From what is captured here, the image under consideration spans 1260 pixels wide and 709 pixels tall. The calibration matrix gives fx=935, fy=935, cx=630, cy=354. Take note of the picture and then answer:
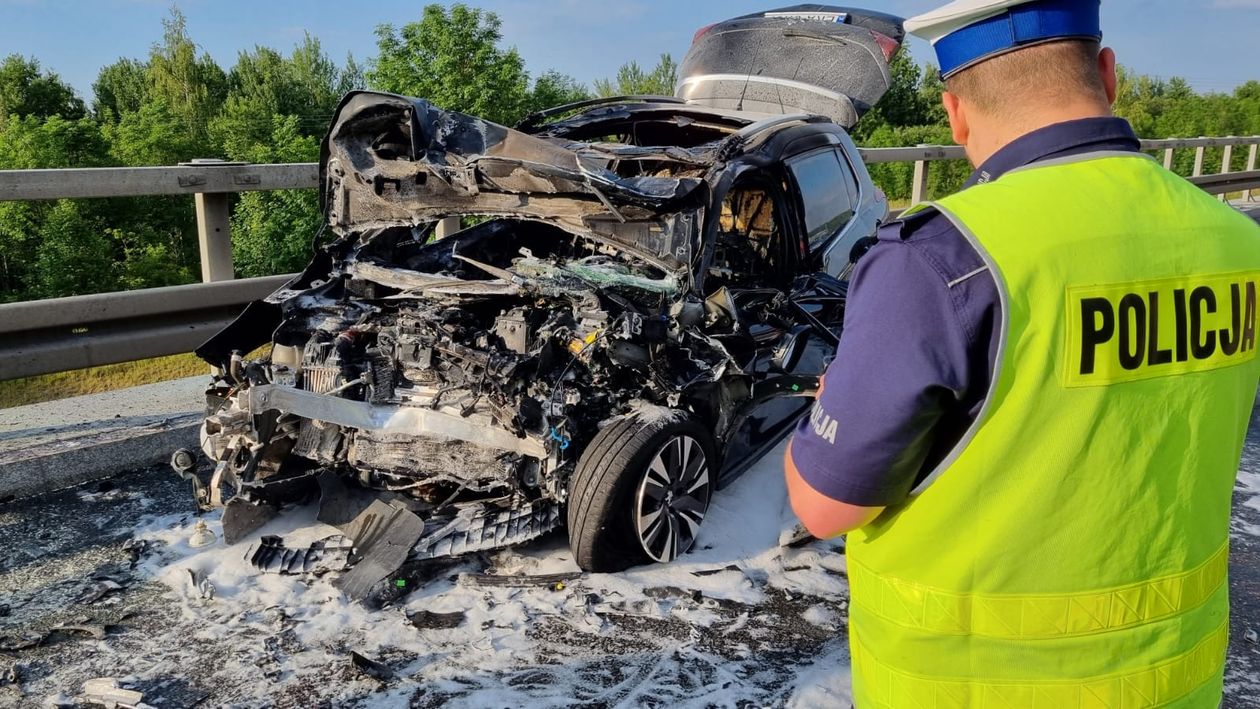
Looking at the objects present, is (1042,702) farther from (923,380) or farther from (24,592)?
(24,592)

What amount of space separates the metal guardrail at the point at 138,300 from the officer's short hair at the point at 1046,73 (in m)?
4.74

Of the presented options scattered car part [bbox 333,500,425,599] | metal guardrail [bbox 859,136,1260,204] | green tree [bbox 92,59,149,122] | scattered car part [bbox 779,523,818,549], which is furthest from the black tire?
green tree [bbox 92,59,149,122]

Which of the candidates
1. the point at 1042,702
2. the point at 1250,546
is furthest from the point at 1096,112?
the point at 1250,546

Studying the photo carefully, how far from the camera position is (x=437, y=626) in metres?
3.47

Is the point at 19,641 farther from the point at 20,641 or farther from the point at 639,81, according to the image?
the point at 639,81

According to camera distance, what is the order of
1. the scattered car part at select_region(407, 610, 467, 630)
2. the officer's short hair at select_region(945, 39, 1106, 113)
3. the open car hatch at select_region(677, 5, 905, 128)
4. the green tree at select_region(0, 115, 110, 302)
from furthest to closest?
the green tree at select_region(0, 115, 110, 302) → the open car hatch at select_region(677, 5, 905, 128) → the scattered car part at select_region(407, 610, 467, 630) → the officer's short hair at select_region(945, 39, 1106, 113)

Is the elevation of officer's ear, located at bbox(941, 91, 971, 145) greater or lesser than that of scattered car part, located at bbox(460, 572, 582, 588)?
greater

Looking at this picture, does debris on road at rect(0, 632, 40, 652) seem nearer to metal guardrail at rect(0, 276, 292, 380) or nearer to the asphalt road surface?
the asphalt road surface

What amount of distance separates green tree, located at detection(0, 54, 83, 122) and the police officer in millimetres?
55708

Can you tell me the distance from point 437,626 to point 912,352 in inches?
104

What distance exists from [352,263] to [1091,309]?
3968 millimetres

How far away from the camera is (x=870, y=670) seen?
5.00 feet

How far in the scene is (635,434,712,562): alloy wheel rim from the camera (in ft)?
12.7

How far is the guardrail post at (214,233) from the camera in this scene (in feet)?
18.3
